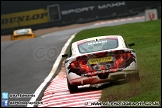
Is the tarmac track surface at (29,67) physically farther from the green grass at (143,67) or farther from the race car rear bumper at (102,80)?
the green grass at (143,67)

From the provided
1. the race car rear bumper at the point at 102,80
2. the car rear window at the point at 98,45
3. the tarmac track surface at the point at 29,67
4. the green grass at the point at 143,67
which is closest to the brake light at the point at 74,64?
the race car rear bumper at the point at 102,80

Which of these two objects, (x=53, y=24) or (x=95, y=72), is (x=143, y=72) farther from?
(x=53, y=24)

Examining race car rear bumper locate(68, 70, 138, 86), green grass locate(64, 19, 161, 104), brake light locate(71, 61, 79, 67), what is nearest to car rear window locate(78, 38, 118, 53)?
brake light locate(71, 61, 79, 67)

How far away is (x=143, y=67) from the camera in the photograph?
53.1 ft

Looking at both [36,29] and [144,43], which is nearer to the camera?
[144,43]

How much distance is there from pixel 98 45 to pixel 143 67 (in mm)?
2966

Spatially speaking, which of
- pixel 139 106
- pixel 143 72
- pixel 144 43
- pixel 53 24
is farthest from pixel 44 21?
pixel 139 106

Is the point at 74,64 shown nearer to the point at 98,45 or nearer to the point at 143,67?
the point at 98,45

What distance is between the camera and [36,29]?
55.2 m

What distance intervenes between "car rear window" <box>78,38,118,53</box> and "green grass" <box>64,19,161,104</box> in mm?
1021

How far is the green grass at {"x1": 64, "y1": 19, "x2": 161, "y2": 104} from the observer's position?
36.9ft

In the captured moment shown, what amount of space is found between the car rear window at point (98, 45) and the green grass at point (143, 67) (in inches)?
40.2

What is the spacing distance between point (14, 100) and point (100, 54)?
2.36 metres

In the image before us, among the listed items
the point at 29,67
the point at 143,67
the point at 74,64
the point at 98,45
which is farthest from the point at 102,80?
the point at 29,67
